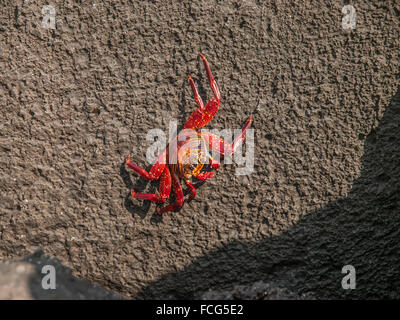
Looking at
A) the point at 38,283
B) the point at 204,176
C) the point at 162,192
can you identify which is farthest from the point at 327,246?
the point at 38,283

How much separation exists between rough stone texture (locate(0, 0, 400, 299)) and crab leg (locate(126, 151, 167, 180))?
5cm

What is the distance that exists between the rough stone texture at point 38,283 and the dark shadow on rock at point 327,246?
0.17 metres

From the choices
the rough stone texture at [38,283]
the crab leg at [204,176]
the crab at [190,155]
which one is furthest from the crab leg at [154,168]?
the rough stone texture at [38,283]

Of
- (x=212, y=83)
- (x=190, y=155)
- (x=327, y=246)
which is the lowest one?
(x=327, y=246)

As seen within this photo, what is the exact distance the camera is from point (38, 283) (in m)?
1.57

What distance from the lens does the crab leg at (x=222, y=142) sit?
Answer: 62.9 inches

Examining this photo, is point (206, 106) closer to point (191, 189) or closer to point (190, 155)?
point (190, 155)

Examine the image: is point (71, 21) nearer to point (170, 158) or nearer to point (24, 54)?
point (24, 54)

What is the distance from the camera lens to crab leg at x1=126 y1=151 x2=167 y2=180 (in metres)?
1.55

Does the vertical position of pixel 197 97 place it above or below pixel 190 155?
above

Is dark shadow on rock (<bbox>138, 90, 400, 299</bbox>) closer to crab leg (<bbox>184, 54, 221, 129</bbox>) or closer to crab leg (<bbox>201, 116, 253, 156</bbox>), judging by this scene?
crab leg (<bbox>201, 116, 253, 156</bbox>)

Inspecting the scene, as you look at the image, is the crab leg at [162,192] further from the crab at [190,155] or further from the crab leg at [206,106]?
the crab leg at [206,106]

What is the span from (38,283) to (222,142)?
2.43 feet

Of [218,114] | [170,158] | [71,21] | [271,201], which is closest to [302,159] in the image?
[271,201]
